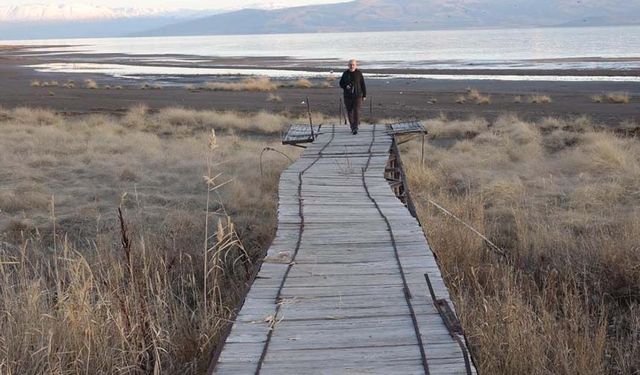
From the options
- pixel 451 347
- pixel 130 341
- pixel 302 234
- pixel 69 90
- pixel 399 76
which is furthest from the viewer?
pixel 399 76

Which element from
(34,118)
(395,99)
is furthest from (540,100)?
(34,118)

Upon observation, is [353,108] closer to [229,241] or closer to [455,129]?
[229,241]

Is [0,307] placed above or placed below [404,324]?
below

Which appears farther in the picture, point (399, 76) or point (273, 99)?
point (399, 76)

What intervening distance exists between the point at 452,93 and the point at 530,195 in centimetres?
2545

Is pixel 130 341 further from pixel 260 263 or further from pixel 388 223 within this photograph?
pixel 388 223

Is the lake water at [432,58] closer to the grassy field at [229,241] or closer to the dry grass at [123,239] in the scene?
the grassy field at [229,241]

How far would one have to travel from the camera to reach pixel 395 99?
3228 centimetres

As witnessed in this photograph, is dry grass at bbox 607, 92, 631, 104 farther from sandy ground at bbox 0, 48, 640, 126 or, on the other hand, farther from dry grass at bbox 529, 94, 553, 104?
dry grass at bbox 529, 94, 553, 104

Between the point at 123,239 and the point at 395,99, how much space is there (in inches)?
1154

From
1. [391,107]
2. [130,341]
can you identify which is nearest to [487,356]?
[130,341]

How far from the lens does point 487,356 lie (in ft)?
14.1

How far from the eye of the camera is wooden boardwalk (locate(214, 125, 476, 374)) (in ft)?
10.9

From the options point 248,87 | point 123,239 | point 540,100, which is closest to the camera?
point 123,239
